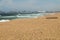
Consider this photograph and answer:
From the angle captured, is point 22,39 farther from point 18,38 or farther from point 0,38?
point 0,38

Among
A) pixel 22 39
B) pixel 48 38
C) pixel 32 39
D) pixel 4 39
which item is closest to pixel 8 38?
pixel 4 39

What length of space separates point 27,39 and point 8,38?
3.65 feet

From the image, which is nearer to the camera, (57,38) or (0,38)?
(57,38)

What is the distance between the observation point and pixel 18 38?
827 centimetres

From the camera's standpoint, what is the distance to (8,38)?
8406 millimetres

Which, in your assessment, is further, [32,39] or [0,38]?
[0,38]

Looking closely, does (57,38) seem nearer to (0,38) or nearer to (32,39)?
(32,39)

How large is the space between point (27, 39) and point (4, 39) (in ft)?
4.08

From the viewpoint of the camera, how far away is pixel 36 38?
8086mm

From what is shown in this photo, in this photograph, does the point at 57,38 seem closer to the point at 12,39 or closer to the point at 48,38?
the point at 48,38

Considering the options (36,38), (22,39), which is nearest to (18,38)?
(22,39)

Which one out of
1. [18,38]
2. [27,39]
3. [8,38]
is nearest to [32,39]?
[27,39]

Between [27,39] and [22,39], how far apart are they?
0.86ft

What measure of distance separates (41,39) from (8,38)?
71.4 inches
